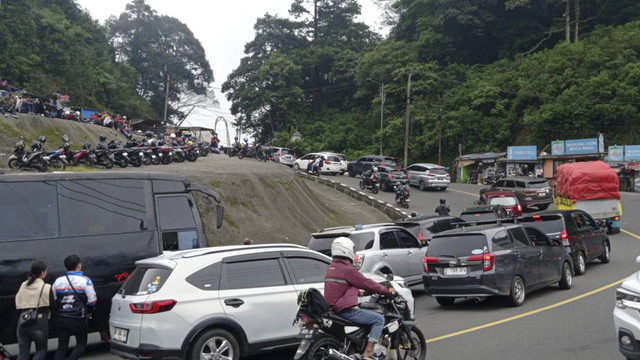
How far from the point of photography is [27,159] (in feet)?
65.4

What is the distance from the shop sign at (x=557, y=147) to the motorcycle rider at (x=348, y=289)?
3994 cm

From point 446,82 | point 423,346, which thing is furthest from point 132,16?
point 423,346

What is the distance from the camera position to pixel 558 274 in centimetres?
1262

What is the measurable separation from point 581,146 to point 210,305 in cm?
3971

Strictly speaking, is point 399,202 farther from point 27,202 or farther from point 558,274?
point 27,202

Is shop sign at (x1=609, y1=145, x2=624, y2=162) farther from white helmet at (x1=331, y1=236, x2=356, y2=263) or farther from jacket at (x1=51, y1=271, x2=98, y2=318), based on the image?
jacket at (x1=51, y1=271, x2=98, y2=318)

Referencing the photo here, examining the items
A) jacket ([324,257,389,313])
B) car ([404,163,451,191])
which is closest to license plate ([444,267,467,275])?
jacket ([324,257,389,313])

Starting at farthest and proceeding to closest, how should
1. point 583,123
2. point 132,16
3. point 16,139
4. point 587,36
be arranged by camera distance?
1. point 132,16
2. point 587,36
3. point 583,123
4. point 16,139

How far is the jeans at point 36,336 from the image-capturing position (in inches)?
291

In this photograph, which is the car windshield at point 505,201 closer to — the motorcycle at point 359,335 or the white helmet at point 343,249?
the motorcycle at point 359,335

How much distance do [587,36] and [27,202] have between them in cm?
5754

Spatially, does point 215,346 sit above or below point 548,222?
below

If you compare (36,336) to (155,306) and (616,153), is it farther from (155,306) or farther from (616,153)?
(616,153)

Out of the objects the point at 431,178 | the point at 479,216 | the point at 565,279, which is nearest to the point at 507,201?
the point at 479,216
